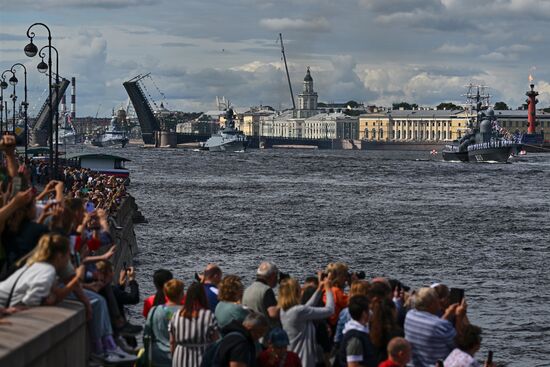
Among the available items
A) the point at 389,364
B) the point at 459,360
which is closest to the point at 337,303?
the point at 459,360

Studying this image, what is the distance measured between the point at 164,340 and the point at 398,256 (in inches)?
1015

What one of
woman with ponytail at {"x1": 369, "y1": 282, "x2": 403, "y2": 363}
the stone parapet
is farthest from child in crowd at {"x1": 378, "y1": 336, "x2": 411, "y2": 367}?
the stone parapet

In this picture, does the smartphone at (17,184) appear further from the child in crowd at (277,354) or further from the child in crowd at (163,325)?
the child in crowd at (277,354)

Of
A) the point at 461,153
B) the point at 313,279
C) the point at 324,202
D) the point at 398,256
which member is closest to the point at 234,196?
the point at 324,202

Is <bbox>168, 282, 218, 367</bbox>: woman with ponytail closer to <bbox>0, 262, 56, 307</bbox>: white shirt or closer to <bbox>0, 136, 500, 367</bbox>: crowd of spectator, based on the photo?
<bbox>0, 136, 500, 367</bbox>: crowd of spectator

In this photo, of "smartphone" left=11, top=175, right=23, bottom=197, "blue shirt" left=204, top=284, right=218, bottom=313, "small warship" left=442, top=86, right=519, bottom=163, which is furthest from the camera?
"small warship" left=442, top=86, right=519, bottom=163

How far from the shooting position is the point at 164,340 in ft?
30.5

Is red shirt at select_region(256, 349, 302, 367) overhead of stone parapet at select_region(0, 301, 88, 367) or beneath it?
beneath

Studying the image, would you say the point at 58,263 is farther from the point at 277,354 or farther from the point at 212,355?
the point at 277,354

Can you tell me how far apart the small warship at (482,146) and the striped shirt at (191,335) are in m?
134

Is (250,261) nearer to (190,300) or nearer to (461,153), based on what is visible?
(190,300)

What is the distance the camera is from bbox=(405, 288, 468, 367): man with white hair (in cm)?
878

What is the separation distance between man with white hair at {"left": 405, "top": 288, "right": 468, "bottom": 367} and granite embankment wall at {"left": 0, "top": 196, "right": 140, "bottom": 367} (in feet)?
7.17

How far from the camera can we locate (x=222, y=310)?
9086 millimetres
